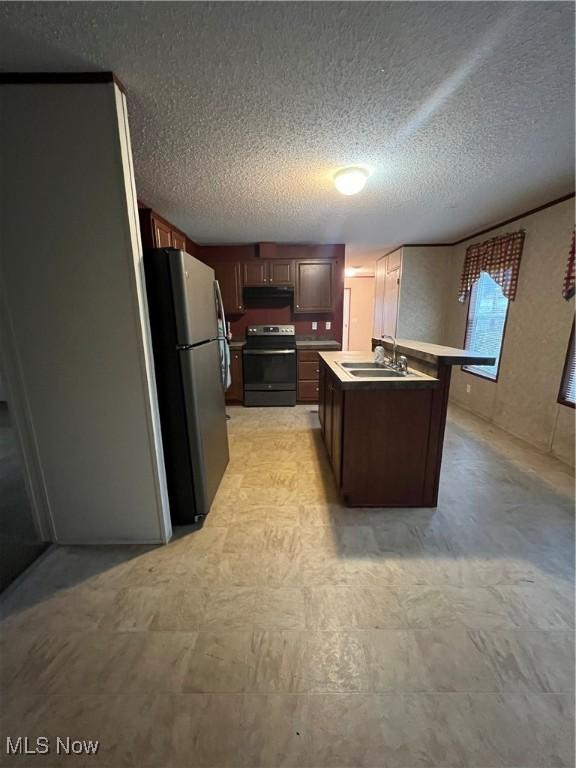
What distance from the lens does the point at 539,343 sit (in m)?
3.01

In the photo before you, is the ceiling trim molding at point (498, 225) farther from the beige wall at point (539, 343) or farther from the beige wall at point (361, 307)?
the beige wall at point (361, 307)

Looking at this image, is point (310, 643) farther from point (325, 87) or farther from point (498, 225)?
point (498, 225)

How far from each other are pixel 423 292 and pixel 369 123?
11.5 feet

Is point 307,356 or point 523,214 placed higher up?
point 523,214

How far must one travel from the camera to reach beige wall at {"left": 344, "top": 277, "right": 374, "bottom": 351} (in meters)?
7.80

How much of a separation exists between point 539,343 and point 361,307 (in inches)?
205

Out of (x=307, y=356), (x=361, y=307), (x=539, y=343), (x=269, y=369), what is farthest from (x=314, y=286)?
(x=361, y=307)

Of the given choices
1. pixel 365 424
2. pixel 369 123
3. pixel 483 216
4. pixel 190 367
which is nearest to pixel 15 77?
pixel 190 367

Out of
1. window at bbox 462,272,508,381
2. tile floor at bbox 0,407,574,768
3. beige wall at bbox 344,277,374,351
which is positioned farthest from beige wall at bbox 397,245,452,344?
tile floor at bbox 0,407,574,768

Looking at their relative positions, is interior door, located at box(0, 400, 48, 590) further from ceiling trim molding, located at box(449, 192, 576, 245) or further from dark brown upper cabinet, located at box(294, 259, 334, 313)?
ceiling trim molding, located at box(449, 192, 576, 245)

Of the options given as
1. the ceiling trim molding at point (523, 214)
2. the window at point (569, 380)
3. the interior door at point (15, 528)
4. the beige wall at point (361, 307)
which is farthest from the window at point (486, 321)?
the interior door at point (15, 528)

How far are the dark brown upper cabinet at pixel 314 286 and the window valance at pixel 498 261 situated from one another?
6.14ft

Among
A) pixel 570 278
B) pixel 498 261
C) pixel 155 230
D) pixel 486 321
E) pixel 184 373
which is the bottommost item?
pixel 184 373

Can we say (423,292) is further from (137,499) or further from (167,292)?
(137,499)
